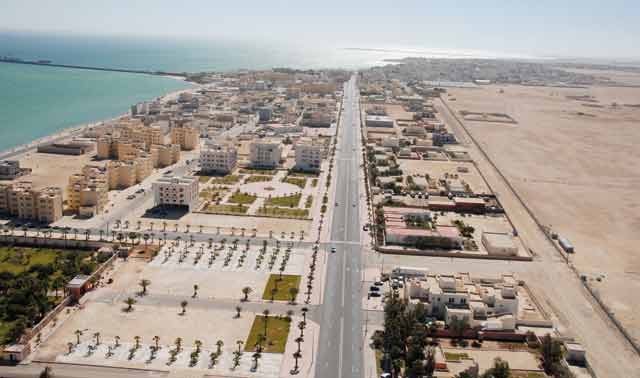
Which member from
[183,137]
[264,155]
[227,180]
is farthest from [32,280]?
[183,137]

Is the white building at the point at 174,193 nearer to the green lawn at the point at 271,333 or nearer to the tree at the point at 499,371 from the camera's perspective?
the green lawn at the point at 271,333

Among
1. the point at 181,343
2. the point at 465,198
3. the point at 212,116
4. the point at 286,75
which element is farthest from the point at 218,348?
the point at 286,75

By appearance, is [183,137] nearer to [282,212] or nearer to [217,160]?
[217,160]

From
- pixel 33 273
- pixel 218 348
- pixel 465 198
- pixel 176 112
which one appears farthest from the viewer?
pixel 176 112

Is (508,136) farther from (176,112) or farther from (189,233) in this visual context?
(189,233)

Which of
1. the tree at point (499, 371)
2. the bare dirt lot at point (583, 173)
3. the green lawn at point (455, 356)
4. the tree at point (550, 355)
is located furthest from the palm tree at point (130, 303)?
the bare dirt lot at point (583, 173)
